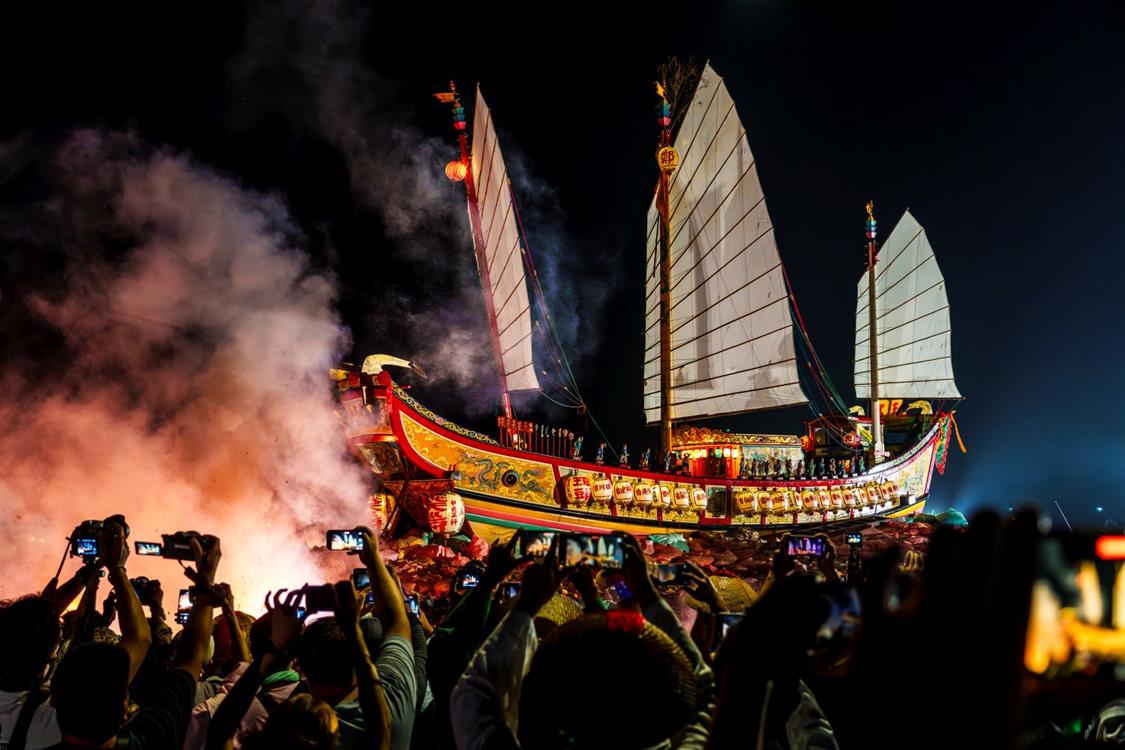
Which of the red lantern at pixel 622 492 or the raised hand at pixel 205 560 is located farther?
the red lantern at pixel 622 492

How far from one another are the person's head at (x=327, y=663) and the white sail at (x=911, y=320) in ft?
80.0

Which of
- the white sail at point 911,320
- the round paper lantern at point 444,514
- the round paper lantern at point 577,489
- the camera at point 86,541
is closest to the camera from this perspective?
the camera at point 86,541

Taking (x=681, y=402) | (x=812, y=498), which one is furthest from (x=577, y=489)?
(x=812, y=498)

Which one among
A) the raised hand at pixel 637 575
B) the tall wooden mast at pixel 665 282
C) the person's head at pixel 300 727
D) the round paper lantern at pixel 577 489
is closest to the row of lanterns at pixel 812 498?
the tall wooden mast at pixel 665 282

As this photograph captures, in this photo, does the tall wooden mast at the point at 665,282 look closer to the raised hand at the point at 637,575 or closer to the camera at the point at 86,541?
the camera at the point at 86,541

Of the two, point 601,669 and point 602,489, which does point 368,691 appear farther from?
point 602,489

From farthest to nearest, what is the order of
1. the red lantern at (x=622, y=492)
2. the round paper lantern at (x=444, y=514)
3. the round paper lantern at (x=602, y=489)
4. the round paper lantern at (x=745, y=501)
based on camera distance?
the round paper lantern at (x=745, y=501) → the red lantern at (x=622, y=492) → the round paper lantern at (x=602, y=489) → the round paper lantern at (x=444, y=514)

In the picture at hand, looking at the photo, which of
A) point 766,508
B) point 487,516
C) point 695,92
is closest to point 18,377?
point 487,516

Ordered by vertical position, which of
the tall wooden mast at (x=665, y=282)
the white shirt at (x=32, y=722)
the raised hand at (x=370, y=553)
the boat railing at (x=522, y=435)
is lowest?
the white shirt at (x=32, y=722)

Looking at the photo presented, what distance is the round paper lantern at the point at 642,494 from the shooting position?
1211 cm

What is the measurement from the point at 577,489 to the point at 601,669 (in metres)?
10.7

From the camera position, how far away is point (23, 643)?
152 cm

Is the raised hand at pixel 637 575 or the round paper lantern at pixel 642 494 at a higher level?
the raised hand at pixel 637 575

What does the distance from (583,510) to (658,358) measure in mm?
7083
